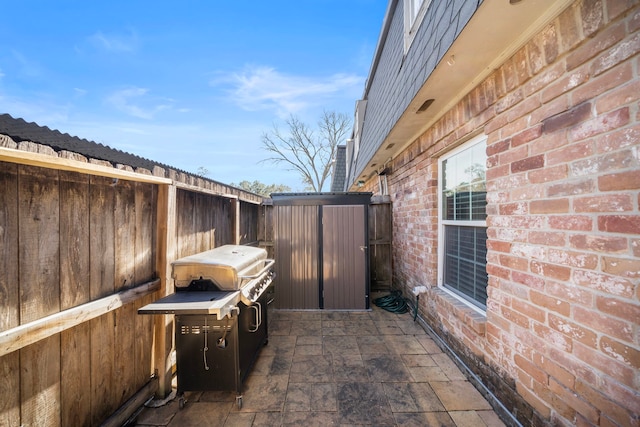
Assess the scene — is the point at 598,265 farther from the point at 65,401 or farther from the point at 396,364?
the point at 65,401

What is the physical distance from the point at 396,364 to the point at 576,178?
2228 millimetres

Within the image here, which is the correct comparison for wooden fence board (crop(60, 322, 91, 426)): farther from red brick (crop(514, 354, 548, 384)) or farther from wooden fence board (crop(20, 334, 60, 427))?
red brick (crop(514, 354, 548, 384))

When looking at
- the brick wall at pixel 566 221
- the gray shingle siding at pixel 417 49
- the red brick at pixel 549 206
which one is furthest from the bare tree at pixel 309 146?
the red brick at pixel 549 206

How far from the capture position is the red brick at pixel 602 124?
1.10 meters

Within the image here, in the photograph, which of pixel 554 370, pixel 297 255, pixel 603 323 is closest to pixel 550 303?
pixel 603 323

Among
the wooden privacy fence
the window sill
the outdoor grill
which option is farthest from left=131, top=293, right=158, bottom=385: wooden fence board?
the window sill

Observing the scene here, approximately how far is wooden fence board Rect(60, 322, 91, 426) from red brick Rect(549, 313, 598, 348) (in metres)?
2.90

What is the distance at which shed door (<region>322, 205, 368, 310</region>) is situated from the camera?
3.90 m

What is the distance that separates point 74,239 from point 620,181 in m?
2.94

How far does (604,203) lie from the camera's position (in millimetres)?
1171

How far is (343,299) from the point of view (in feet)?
13.0

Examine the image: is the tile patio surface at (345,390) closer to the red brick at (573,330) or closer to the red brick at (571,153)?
the red brick at (573,330)

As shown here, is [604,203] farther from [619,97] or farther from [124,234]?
[124,234]

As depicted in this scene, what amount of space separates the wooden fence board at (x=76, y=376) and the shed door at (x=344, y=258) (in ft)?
9.33
